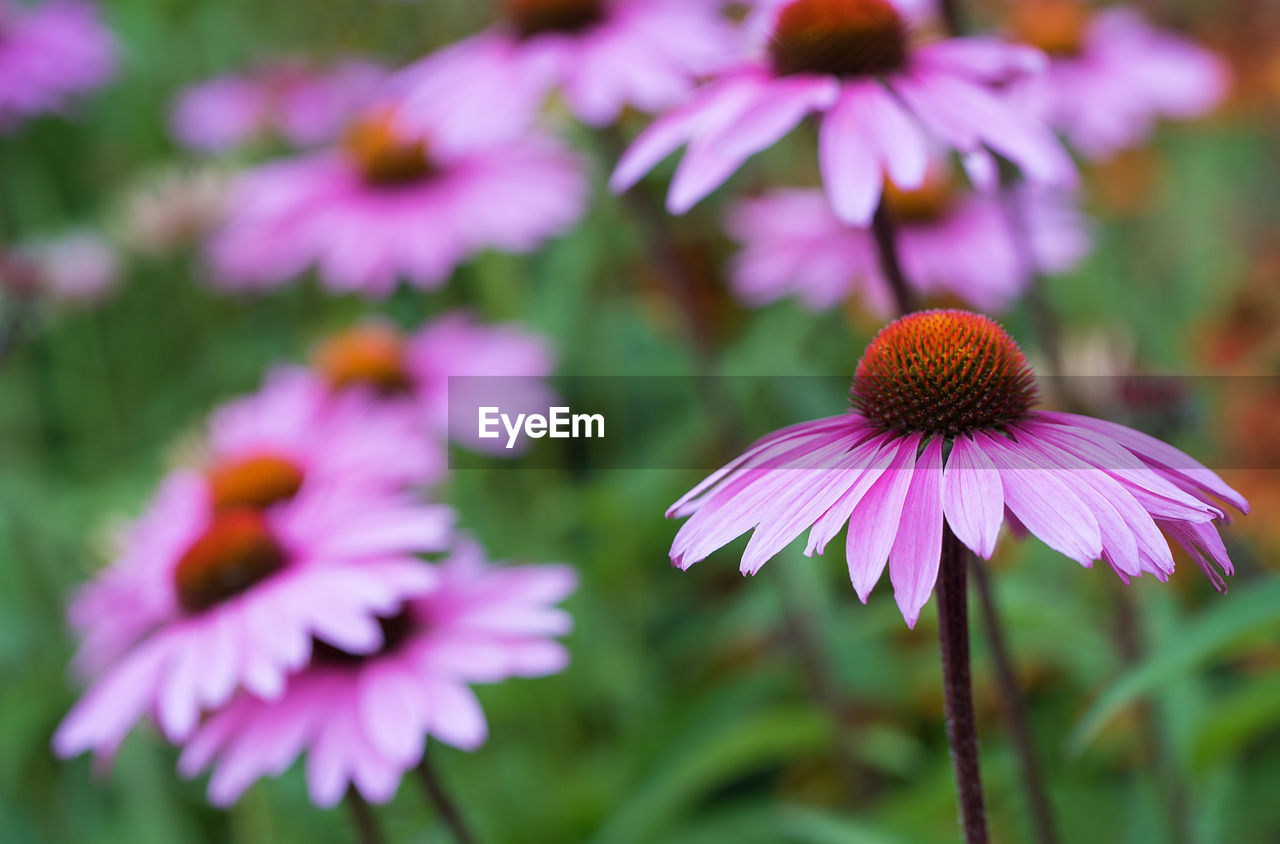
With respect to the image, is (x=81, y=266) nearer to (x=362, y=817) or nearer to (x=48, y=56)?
(x=48, y=56)

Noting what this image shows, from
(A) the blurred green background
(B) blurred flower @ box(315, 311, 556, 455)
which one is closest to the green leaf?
(A) the blurred green background

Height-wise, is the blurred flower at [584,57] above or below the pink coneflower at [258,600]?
above

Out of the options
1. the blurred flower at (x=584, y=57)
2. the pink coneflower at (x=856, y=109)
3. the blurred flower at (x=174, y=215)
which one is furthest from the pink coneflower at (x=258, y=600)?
the blurred flower at (x=174, y=215)

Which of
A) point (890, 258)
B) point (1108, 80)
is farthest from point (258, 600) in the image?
point (1108, 80)

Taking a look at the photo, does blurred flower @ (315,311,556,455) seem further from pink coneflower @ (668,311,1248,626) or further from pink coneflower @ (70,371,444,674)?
pink coneflower @ (668,311,1248,626)

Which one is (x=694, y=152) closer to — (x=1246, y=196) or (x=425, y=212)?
(x=425, y=212)

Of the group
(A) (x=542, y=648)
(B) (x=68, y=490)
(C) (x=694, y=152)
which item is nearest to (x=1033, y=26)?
(C) (x=694, y=152)

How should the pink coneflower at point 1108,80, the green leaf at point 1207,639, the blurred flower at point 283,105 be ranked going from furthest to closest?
the blurred flower at point 283,105 → the pink coneflower at point 1108,80 → the green leaf at point 1207,639

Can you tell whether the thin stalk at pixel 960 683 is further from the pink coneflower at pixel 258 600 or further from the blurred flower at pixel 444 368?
the blurred flower at pixel 444 368
